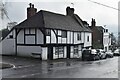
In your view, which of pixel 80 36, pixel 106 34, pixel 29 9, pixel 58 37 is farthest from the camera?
pixel 106 34

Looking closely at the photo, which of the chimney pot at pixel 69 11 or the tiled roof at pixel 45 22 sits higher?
the chimney pot at pixel 69 11

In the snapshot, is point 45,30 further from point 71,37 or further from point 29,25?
→ point 71,37

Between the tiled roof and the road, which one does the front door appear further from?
the road

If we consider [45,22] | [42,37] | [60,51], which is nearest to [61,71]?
[42,37]

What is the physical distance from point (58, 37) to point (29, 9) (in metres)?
8.16

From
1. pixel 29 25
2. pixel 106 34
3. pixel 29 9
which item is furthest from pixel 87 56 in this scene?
pixel 106 34

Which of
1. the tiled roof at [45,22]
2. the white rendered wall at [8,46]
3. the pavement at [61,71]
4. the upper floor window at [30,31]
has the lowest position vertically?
the pavement at [61,71]

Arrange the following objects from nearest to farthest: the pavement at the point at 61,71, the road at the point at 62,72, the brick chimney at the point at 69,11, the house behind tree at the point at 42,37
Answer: the road at the point at 62,72 → the pavement at the point at 61,71 → the house behind tree at the point at 42,37 → the brick chimney at the point at 69,11

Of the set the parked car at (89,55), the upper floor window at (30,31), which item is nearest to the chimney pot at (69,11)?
the parked car at (89,55)

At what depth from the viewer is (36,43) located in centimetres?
4109

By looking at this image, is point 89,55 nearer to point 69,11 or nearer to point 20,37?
point 20,37

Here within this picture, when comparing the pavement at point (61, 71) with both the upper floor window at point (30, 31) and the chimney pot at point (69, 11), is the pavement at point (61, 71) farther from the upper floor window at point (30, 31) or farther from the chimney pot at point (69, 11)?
the chimney pot at point (69, 11)

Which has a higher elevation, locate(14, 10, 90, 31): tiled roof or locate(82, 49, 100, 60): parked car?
locate(14, 10, 90, 31): tiled roof

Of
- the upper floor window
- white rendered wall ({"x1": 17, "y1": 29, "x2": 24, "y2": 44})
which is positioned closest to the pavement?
the upper floor window
